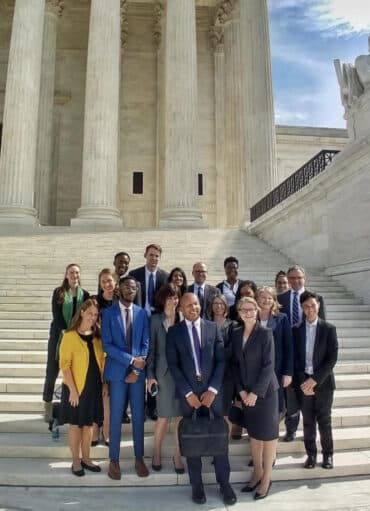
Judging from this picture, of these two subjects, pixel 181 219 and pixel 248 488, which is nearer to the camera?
pixel 248 488

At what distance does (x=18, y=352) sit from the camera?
7812 millimetres

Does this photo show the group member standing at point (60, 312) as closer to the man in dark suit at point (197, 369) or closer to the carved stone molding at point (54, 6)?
the man in dark suit at point (197, 369)

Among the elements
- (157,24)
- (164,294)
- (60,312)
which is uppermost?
(157,24)

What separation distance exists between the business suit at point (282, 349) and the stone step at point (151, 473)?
68 centimetres

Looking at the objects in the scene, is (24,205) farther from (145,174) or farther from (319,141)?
(319,141)

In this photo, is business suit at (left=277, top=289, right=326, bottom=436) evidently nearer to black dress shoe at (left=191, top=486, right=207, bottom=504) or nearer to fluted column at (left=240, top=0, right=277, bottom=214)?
black dress shoe at (left=191, top=486, right=207, bottom=504)

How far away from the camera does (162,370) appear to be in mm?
4648

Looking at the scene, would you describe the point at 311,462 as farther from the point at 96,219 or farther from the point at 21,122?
the point at 21,122

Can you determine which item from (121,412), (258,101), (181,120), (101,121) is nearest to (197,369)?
(121,412)

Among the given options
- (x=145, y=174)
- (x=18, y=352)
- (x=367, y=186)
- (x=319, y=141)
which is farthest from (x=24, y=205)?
(x=319, y=141)

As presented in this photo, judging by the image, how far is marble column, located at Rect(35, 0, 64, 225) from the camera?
25375 mm

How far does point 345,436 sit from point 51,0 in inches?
1188

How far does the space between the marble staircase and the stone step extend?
0.01m

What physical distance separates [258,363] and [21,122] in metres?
20.8
